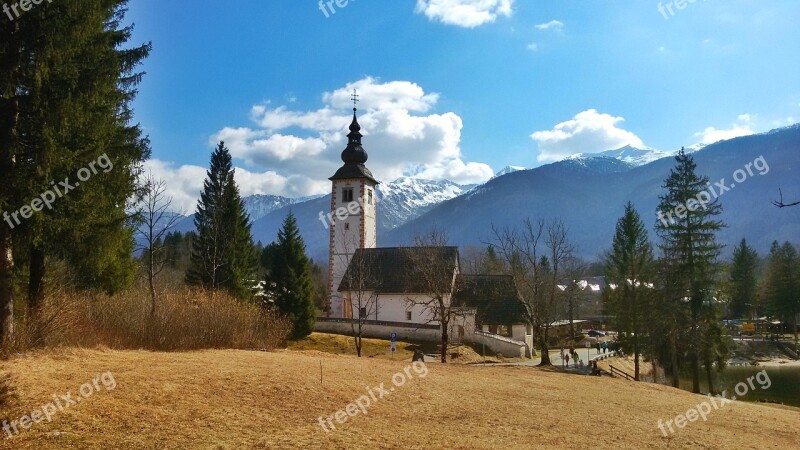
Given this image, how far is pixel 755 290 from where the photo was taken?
275 ft

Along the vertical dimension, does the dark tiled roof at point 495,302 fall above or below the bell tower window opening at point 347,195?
below

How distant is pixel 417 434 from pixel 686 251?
30947mm

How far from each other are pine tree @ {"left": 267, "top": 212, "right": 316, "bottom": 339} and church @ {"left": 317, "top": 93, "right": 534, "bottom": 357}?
3330 millimetres

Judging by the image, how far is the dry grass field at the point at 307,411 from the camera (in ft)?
27.9

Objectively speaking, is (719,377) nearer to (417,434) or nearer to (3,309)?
(417,434)

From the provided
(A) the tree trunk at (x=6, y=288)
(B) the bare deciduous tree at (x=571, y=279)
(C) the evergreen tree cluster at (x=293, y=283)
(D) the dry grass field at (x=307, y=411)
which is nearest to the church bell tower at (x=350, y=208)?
(C) the evergreen tree cluster at (x=293, y=283)

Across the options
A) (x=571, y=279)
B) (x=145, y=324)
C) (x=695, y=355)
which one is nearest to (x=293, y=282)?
(x=571, y=279)

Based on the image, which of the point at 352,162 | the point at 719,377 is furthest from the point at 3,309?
the point at 719,377

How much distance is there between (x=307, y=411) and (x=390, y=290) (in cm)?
3750

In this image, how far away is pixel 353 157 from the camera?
57000 millimetres

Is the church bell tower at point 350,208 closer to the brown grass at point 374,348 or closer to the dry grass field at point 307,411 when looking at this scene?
the brown grass at point 374,348

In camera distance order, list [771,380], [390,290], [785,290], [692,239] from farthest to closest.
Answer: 1. [785,290]
2. [390,290]
3. [771,380]
4. [692,239]

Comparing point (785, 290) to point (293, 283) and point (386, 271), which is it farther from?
point (293, 283)

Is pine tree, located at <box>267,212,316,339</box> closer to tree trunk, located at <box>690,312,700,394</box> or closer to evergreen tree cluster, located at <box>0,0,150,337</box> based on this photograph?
evergreen tree cluster, located at <box>0,0,150,337</box>
